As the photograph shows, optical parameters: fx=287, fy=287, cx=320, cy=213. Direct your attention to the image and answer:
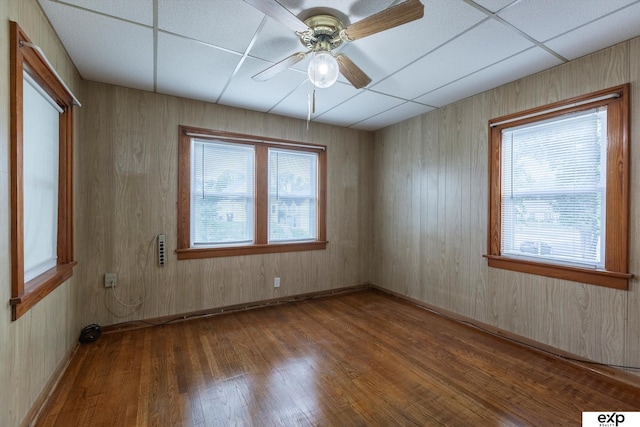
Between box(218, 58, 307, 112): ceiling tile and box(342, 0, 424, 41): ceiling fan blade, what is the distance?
1085 mm

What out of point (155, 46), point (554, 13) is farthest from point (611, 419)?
point (155, 46)

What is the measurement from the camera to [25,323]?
1656 millimetres

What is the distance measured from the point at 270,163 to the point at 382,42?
2.17 m

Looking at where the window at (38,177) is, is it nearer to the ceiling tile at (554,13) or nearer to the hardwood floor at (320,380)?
the hardwood floor at (320,380)

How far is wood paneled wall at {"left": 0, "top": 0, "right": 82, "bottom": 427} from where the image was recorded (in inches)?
56.6

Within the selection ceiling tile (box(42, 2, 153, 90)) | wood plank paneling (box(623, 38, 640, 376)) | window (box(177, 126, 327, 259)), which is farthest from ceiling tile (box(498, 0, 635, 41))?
window (box(177, 126, 327, 259))

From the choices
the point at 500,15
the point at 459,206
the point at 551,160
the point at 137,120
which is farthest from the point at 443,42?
the point at 137,120

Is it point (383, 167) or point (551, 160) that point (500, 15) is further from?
point (383, 167)

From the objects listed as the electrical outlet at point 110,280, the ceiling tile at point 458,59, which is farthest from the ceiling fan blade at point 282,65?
the electrical outlet at point 110,280

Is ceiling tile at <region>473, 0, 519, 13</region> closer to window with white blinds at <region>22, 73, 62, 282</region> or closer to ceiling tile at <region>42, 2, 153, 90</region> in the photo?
ceiling tile at <region>42, 2, 153, 90</region>

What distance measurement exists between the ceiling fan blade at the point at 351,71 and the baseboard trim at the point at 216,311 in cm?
288

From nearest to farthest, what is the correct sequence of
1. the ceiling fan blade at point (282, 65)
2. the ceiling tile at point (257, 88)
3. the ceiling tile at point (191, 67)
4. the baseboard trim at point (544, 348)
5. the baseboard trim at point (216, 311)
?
1. the ceiling fan blade at point (282, 65)
2. the baseboard trim at point (544, 348)
3. the ceiling tile at point (191, 67)
4. the ceiling tile at point (257, 88)
5. the baseboard trim at point (216, 311)

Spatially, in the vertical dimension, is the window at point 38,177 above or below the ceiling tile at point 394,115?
below

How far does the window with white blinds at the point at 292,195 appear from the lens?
394 centimetres
